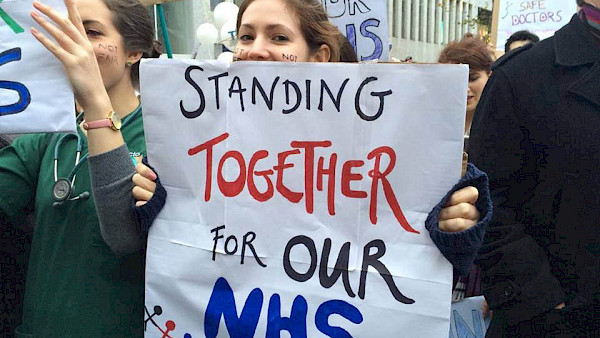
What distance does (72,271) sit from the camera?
1692 mm

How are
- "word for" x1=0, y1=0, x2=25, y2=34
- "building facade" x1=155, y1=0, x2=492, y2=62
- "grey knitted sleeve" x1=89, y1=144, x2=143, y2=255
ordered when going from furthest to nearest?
"building facade" x1=155, y1=0, x2=492, y2=62, "word for" x1=0, y1=0, x2=25, y2=34, "grey knitted sleeve" x1=89, y1=144, x2=143, y2=255

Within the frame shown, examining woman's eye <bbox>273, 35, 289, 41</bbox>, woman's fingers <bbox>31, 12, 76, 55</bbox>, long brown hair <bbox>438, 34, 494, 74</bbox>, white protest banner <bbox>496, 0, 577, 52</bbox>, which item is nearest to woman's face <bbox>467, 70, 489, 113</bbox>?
long brown hair <bbox>438, 34, 494, 74</bbox>

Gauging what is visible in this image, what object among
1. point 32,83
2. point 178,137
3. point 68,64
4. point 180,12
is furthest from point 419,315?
point 180,12

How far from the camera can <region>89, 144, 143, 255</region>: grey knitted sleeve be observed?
159cm

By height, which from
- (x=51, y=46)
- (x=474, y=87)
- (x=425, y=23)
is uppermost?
(x=51, y=46)

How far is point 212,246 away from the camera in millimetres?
1595

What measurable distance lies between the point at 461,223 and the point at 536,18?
4454 mm

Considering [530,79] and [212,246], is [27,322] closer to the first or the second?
[212,246]

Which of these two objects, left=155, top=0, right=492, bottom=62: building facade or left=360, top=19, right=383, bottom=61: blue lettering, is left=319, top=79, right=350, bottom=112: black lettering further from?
left=155, top=0, right=492, bottom=62: building facade

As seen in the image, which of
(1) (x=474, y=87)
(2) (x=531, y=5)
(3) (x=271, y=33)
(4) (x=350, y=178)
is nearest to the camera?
(4) (x=350, y=178)

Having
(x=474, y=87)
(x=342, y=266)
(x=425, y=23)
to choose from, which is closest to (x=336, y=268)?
(x=342, y=266)

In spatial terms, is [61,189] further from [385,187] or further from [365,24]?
[365,24]

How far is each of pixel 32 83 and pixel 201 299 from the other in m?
0.71

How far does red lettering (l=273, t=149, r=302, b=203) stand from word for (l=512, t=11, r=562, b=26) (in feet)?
14.2
